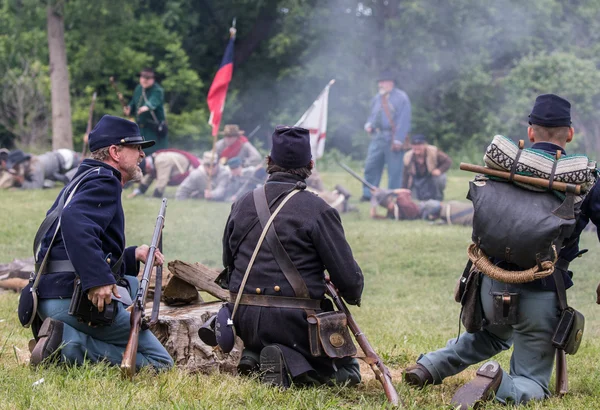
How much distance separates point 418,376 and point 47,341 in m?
2.02

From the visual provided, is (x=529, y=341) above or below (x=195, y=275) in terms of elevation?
above

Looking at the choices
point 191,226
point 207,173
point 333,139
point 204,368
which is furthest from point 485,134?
point 204,368

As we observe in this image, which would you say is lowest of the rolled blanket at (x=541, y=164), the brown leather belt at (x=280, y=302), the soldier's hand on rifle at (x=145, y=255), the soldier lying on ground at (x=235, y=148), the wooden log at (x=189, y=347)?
the soldier lying on ground at (x=235, y=148)

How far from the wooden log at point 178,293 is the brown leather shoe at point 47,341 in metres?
1.24

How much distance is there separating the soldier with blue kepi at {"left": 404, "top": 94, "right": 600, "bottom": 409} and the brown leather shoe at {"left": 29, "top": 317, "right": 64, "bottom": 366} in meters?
1.92

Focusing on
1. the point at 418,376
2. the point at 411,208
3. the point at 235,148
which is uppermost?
the point at 418,376

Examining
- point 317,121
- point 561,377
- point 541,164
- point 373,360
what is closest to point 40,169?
point 317,121

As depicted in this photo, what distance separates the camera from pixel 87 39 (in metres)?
23.5

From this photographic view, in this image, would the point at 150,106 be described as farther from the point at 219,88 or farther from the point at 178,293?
the point at 178,293

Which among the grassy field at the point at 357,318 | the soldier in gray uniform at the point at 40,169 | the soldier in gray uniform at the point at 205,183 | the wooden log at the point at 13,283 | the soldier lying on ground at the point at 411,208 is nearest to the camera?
the grassy field at the point at 357,318

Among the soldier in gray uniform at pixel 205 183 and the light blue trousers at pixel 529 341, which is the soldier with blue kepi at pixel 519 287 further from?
the soldier in gray uniform at pixel 205 183

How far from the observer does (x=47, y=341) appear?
4805mm

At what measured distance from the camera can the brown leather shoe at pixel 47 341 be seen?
4777 mm

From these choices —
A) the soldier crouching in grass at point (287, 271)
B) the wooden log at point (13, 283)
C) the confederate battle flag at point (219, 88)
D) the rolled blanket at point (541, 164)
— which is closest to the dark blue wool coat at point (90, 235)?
the soldier crouching in grass at point (287, 271)
